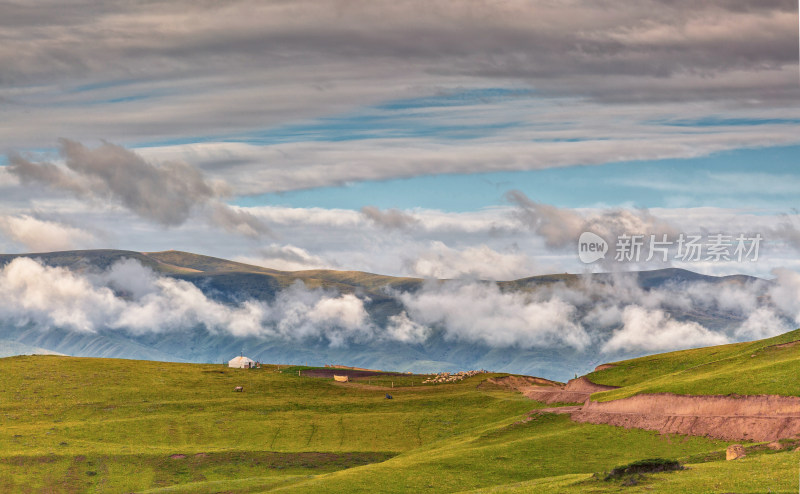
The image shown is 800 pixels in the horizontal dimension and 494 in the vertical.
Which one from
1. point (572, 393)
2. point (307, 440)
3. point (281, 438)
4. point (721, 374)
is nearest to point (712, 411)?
point (721, 374)

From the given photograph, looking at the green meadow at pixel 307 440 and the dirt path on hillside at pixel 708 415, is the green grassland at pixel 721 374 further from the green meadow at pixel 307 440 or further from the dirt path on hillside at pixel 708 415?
the green meadow at pixel 307 440

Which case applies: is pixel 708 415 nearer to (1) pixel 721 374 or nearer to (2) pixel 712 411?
(2) pixel 712 411

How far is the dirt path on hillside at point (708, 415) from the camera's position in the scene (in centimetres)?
6962

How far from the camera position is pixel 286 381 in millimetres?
197875

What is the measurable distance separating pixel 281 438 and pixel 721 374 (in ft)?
222

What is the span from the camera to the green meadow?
240 ft

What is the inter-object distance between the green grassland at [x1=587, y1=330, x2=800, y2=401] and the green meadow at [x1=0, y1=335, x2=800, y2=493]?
1778 mm

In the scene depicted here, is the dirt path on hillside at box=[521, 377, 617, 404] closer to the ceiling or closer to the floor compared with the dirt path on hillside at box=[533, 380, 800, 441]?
closer to the floor

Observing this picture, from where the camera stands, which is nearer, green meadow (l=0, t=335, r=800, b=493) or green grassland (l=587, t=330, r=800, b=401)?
green meadow (l=0, t=335, r=800, b=493)

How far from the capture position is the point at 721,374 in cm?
8756

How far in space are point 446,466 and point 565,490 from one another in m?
26.1

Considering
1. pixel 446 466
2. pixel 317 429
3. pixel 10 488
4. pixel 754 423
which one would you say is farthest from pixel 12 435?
pixel 754 423

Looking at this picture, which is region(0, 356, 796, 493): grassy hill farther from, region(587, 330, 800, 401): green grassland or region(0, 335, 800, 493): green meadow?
region(587, 330, 800, 401): green grassland

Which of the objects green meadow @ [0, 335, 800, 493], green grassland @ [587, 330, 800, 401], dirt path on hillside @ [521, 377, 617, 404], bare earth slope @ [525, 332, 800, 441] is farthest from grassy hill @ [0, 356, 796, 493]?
green grassland @ [587, 330, 800, 401]
